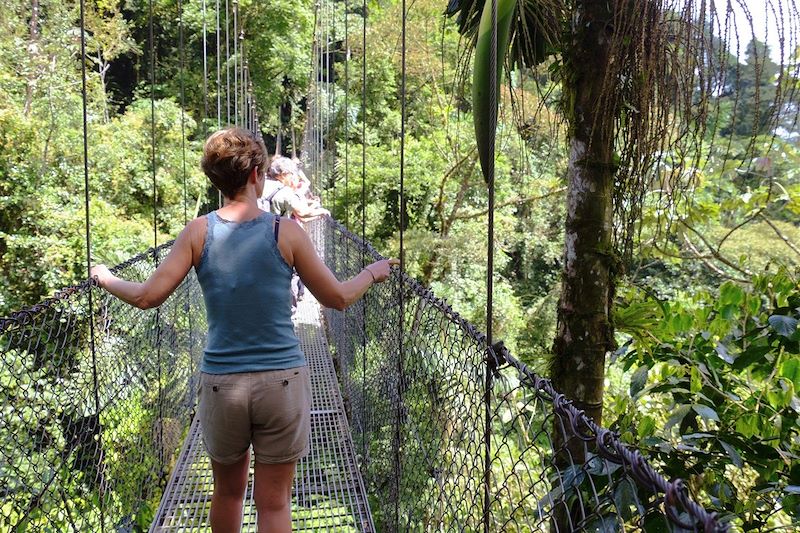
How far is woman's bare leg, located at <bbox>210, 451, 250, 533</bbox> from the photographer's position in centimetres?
109

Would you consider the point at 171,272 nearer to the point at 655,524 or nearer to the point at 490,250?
the point at 490,250

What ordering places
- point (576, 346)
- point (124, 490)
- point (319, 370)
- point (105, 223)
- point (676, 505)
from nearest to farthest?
1. point (676, 505)
2. point (576, 346)
3. point (124, 490)
4. point (319, 370)
5. point (105, 223)

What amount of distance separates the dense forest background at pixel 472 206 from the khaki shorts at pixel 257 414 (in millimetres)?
570

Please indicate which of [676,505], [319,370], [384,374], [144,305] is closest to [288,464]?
[144,305]

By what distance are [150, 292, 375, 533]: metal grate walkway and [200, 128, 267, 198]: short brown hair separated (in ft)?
3.08

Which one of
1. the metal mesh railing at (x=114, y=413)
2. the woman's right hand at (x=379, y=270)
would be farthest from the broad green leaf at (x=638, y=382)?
the metal mesh railing at (x=114, y=413)

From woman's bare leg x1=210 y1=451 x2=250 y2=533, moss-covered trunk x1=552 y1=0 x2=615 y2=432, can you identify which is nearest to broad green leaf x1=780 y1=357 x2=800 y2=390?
moss-covered trunk x1=552 y1=0 x2=615 y2=432

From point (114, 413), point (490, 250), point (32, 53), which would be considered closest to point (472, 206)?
point (32, 53)

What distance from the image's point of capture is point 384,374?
1692mm

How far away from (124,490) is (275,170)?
1.84 m

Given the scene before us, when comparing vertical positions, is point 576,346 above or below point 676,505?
below

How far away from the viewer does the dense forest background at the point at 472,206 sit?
120 cm

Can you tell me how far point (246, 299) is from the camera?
3.18ft

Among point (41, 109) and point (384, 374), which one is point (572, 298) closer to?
point (384, 374)
